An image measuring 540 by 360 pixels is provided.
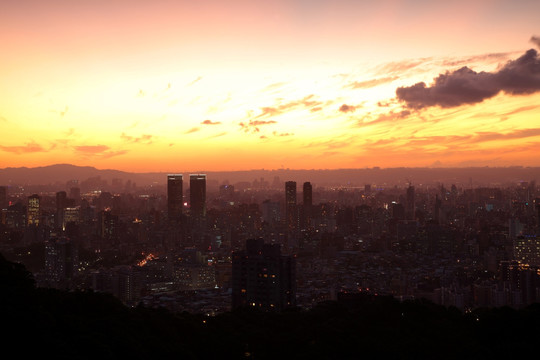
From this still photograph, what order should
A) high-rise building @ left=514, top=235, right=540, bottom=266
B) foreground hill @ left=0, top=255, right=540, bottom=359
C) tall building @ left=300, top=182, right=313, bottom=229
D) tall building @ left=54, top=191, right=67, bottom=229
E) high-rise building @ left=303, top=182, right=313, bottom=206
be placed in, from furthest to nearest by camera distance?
high-rise building @ left=303, top=182, right=313, bottom=206 < tall building @ left=300, top=182, right=313, bottom=229 < tall building @ left=54, top=191, right=67, bottom=229 < high-rise building @ left=514, top=235, right=540, bottom=266 < foreground hill @ left=0, top=255, right=540, bottom=359

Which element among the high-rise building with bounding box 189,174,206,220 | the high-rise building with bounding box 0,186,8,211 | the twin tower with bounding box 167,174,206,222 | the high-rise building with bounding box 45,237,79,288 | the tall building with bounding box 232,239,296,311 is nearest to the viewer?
the tall building with bounding box 232,239,296,311

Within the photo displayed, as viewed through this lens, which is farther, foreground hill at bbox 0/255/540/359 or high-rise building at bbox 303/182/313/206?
high-rise building at bbox 303/182/313/206

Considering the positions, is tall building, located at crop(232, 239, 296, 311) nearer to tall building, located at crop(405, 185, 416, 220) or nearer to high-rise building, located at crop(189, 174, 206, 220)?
tall building, located at crop(405, 185, 416, 220)

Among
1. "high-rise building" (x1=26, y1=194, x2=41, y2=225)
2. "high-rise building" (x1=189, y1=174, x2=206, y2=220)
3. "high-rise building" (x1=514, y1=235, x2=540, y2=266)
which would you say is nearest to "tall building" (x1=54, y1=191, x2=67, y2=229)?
"high-rise building" (x1=26, y1=194, x2=41, y2=225)

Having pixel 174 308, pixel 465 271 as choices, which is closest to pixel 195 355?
pixel 174 308

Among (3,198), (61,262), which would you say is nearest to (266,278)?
(61,262)

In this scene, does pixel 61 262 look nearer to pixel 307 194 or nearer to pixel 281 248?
pixel 281 248
